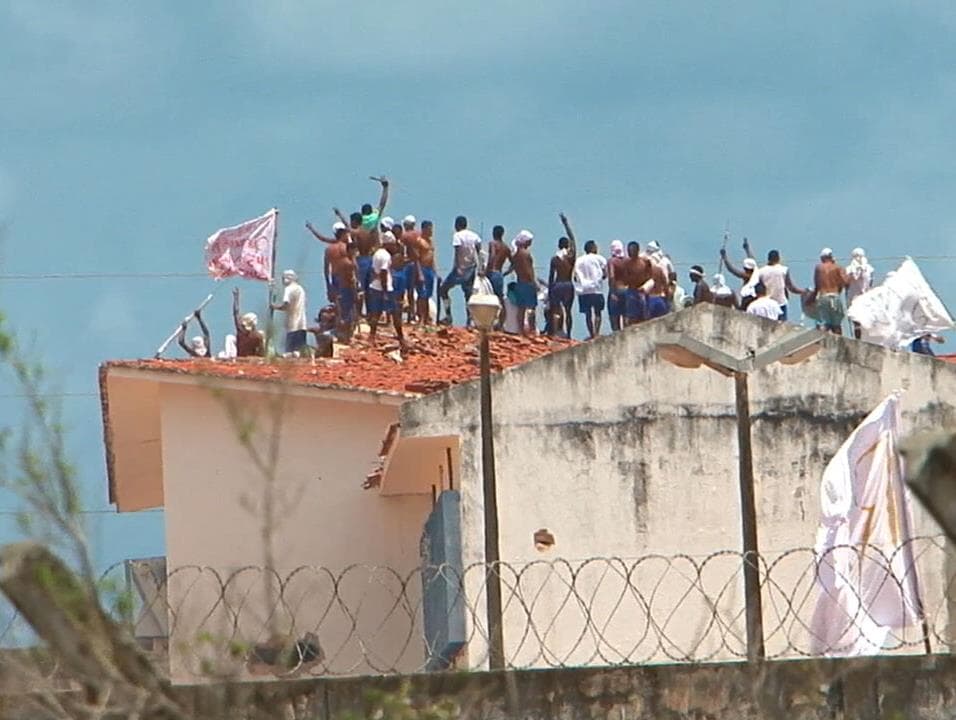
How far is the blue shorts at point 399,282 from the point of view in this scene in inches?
1051

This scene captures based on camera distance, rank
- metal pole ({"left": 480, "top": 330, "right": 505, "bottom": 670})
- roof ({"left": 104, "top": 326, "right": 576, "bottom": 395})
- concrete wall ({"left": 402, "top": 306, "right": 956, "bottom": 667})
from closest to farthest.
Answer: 1. metal pole ({"left": 480, "top": 330, "right": 505, "bottom": 670})
2. concrete wall ({"left": 402, "top": 306, "right": 956, "bottom": 667})
3. roof ({"left": 104, "top": 326, "right": 576, "bottom": 395})

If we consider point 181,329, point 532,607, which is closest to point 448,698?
point 532,607

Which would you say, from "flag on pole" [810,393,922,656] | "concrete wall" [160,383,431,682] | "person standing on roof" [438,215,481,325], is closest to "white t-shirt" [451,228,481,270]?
"person standing on roof" [438,215,481,325]

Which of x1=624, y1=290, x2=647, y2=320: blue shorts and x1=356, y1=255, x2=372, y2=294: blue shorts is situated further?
x1=624, y1=290, x2=647, y2=320: blue shorts

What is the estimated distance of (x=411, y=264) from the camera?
2741cm

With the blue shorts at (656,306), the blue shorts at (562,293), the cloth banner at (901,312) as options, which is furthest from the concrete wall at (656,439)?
the blue shorts at (562,293)

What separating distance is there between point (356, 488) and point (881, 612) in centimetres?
789

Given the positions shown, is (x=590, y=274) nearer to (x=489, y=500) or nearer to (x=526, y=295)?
(x=526, y=295)

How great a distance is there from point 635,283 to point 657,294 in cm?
30

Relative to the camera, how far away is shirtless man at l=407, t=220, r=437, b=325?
27219mm

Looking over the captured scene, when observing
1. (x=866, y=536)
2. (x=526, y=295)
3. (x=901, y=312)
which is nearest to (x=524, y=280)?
(x=526, y=295)

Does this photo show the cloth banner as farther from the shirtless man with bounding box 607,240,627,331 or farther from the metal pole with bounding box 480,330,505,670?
the metal pole with bounding box 480,330,505,670

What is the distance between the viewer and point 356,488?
77.6ft

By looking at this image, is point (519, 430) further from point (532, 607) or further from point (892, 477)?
point (892, 477)
